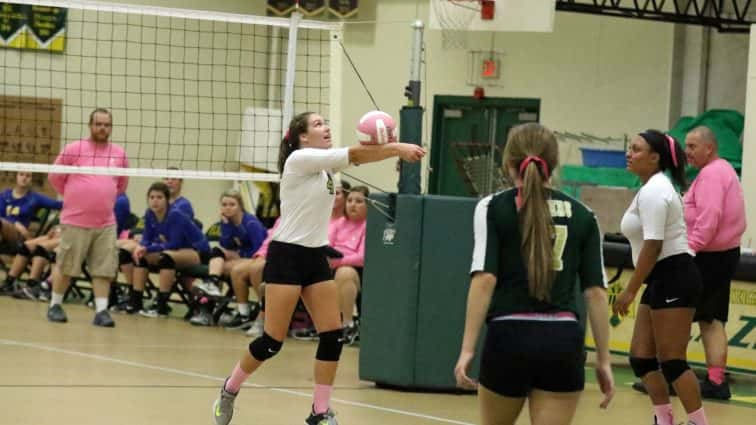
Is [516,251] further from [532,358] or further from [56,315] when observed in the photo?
[56,315]

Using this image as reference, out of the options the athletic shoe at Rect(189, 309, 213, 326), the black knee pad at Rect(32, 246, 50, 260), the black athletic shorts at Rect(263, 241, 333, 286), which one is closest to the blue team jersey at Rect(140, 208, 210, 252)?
the athletic shoe at Rect(189, 309, 213, 326)

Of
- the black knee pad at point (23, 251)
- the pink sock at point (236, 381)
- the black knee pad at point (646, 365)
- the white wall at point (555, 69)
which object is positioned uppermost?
the white wall at point (555, 69)

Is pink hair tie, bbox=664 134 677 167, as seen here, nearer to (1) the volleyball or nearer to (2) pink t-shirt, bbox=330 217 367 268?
(1) the volleyball

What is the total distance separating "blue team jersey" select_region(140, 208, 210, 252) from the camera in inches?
497

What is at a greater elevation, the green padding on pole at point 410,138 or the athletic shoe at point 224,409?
the green padding on pole at point 410,138

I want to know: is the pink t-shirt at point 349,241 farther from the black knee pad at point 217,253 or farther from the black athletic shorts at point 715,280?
the black athletic shorts at point 715,280

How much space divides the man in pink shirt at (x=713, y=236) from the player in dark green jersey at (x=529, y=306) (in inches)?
178

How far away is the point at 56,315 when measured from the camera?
11.7 m

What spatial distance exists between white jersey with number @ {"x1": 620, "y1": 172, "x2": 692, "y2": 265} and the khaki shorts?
5.82 m

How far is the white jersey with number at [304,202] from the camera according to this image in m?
6.73

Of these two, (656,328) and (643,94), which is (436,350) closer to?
(656,328)

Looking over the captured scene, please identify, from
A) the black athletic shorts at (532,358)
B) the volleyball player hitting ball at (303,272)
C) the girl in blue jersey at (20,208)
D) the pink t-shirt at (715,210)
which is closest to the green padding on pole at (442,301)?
the pink t-shirt at (715,210)

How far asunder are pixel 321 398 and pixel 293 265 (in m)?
0.67

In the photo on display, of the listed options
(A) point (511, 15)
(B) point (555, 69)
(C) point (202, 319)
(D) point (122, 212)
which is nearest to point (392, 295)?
(C) point (202, 319)
